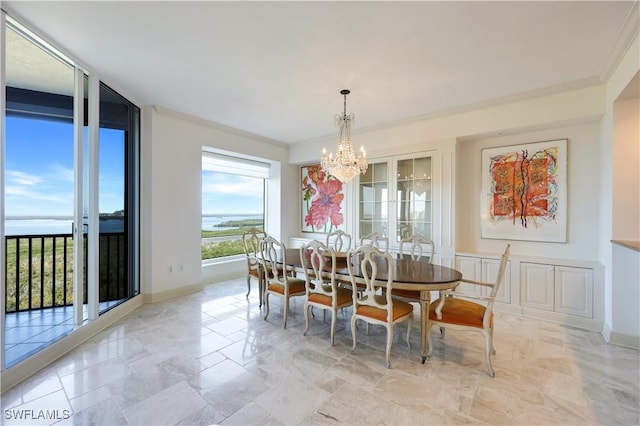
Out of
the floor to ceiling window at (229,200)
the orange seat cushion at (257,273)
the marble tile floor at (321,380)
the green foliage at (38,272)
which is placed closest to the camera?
the marble tile floor at (321,380)

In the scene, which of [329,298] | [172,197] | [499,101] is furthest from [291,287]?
[499,101]

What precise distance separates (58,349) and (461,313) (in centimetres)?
361

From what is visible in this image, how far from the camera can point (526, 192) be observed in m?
3.64

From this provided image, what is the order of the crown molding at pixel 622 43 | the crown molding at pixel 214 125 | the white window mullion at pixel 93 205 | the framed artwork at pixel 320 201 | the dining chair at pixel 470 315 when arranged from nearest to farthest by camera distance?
the crown molding at pixel 622 43
the dining chair at pixel 470 315
the white window mullion at pixel 93 205
the crown molding at pixel 214 125
the framed artwork at pixel 320 201

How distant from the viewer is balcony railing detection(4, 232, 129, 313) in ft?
10.4

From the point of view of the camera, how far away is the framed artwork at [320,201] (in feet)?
17.9

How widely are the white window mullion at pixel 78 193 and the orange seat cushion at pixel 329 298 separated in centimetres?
238

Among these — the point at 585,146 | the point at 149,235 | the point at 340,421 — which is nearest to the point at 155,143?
the point at 149,235

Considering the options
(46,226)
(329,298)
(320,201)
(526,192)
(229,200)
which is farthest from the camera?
(320,201)

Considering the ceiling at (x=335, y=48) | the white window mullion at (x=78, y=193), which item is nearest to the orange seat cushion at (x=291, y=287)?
the white window mullion at (x=78, y=193)

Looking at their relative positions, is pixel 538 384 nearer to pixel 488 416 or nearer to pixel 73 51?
pixel 488 416

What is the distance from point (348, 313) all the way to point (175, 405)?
223cm

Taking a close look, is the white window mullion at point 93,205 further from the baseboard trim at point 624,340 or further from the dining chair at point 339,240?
the baseboard trim at point 624,340

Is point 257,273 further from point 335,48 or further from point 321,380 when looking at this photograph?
point 335,48
